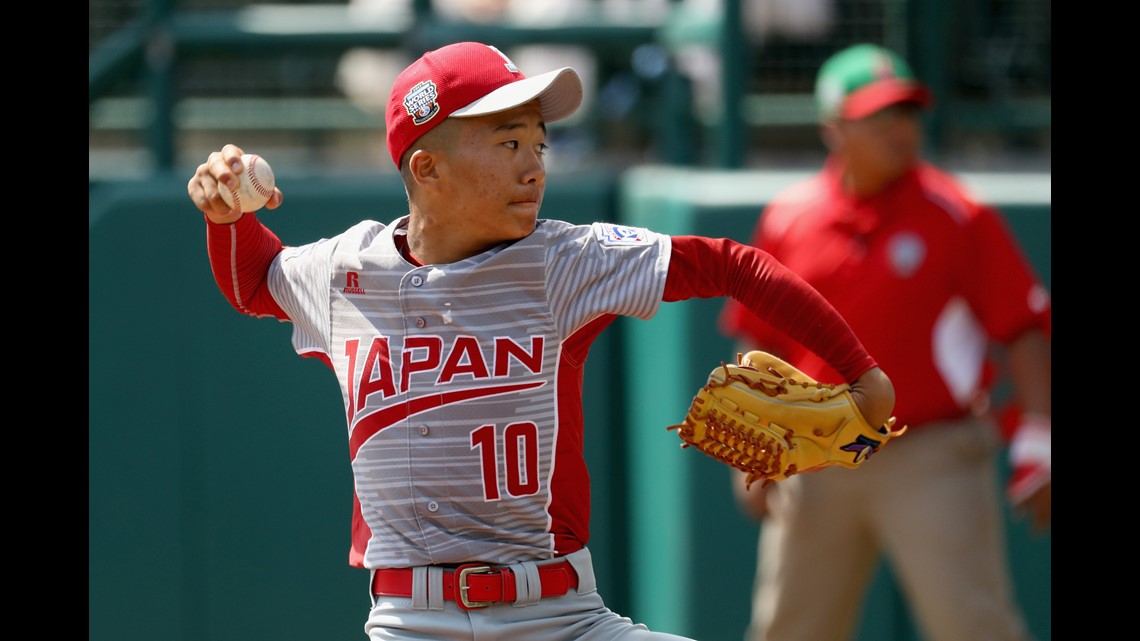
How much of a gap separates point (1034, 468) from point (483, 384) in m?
2.17

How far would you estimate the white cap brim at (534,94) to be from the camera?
2.68 m

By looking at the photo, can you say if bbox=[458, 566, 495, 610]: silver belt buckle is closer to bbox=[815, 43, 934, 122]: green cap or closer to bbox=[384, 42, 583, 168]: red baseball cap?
bbox=[384, 42, 583, 168]: red baseball cap

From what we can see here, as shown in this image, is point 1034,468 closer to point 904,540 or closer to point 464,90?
point 904,540

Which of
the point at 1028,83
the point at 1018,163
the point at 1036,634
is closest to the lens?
the point at 1036,634

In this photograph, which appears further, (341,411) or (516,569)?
(341,411)

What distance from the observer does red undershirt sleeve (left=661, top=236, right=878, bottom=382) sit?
105 inches

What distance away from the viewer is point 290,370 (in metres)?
4.96

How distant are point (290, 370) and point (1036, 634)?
8.44 feet

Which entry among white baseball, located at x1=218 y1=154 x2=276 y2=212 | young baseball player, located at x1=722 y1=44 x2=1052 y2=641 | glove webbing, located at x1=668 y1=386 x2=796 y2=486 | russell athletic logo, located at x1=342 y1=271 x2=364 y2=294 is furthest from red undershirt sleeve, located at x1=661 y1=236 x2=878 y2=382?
young baseball player, located at x1=722 y1=44 x2=1052 y2=641

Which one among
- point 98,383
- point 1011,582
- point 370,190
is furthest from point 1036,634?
point 98,383

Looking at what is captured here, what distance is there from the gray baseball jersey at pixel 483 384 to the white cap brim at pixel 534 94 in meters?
0.25

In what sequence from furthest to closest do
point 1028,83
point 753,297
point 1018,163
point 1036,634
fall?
point 1028,83 → point 1018,163 → point 1036,634 → point 753,297

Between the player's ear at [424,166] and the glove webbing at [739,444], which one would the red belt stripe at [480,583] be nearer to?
the glove webbing at [739,444]

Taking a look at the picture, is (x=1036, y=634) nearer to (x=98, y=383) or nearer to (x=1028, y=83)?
(x=1028, y=83)
